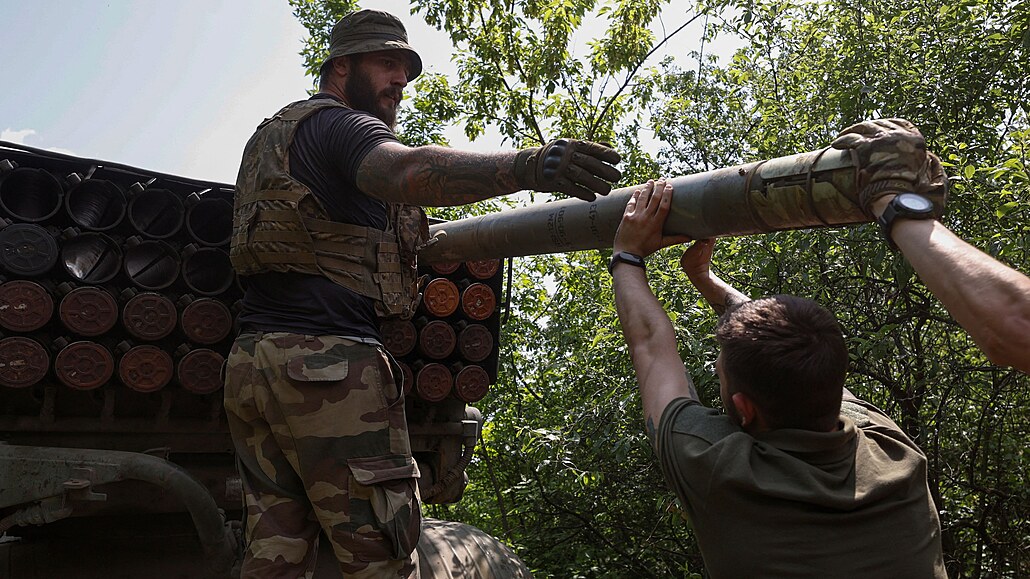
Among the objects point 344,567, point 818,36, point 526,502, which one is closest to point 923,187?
point 344,567

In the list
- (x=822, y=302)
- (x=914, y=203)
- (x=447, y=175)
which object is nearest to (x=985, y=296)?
(x=914, y=203)

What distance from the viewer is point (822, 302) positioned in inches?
237

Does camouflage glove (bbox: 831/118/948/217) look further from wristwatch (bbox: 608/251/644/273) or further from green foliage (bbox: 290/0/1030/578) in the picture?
green foliage (bbox: 290/0/1030/578)

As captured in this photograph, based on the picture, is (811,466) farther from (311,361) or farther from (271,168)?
(271,168)

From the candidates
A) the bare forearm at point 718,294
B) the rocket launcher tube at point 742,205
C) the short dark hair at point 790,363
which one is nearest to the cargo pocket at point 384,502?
the rocket launcher tube at point 742,205

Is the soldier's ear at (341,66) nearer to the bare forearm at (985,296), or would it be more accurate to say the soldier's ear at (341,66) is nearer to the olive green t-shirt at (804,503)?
the olive green t-shirt at (804,503)

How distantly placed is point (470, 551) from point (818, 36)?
443cm

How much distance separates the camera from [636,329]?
232cm

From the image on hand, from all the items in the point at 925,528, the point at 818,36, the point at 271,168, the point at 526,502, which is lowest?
the point at 526,502

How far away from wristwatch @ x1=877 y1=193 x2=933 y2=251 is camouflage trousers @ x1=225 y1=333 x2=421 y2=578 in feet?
6.28

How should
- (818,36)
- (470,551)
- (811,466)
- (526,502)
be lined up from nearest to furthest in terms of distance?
(811,466), (470,551), (818,36), (526,502)

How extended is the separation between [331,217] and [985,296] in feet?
8.03

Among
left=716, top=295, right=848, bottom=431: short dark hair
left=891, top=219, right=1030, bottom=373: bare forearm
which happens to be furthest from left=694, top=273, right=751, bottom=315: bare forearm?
left=891, top=219, right=1030, bottom=373: bare forearm

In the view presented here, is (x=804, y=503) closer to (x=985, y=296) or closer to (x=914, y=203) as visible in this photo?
(x=985, y=296)
